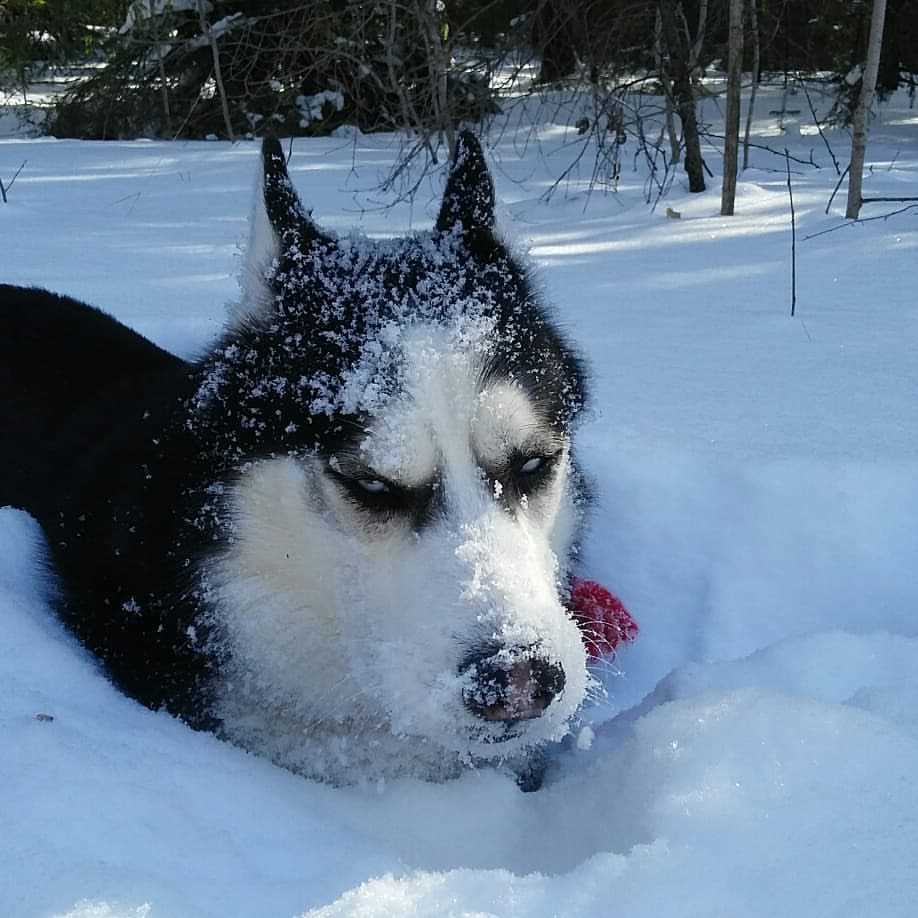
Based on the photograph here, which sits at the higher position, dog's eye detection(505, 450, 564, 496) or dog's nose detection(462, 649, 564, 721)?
dog's eye detection(505, 450, 564, 496)

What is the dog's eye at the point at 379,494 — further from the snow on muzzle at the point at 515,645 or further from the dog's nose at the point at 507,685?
the dog's nose at the point at 507,685

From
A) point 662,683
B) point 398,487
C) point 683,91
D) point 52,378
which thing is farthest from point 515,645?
point 683,91

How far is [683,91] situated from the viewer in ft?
24.3

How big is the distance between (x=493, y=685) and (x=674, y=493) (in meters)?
1.45

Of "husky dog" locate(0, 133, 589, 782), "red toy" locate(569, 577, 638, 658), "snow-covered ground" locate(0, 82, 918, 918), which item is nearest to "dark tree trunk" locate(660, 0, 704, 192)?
"snow-covered ground" locate(0, 82, 918, 918)

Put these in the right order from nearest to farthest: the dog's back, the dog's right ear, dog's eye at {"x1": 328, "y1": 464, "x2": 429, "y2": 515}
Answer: dog's eye at {"x1": 328, "y1": 464, "x2": 429, "y2": 515} < the dog's right ear < the dog's back

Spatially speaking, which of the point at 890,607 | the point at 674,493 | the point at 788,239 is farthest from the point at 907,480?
the point at 788,239

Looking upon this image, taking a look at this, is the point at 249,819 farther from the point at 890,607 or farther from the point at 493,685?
the point at 890,607

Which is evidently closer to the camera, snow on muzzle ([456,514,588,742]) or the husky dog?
snow on muzzle ([456,514,588,742])

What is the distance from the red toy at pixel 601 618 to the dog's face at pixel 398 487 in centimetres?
25

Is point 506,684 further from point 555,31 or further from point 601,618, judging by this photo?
point 555,31

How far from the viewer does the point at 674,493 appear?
271 centimetres

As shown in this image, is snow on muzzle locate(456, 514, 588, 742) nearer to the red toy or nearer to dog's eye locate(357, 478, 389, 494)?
dog's eye locate(357, 478, 389, 494)

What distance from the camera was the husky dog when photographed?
60.0 inches
